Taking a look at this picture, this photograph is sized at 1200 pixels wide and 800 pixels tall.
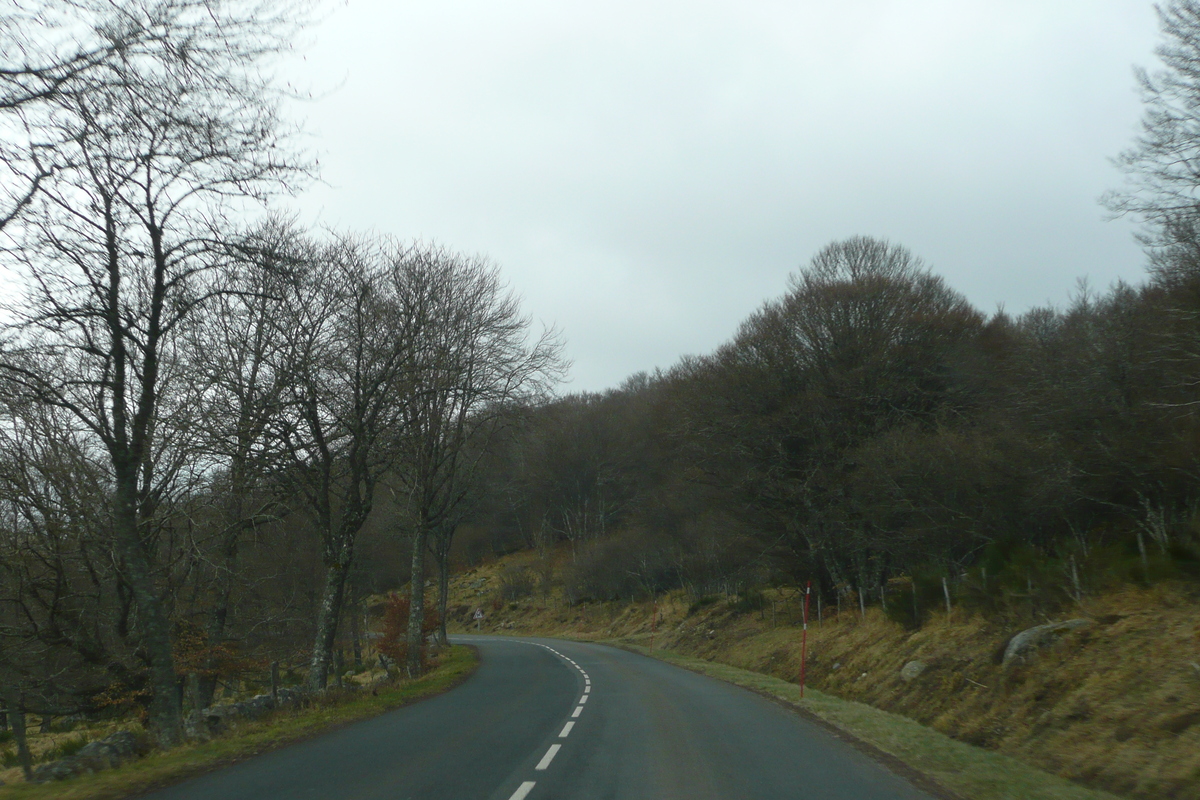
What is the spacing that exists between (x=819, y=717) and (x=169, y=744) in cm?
1061

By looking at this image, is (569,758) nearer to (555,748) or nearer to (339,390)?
(555,748)

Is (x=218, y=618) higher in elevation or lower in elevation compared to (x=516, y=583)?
higher

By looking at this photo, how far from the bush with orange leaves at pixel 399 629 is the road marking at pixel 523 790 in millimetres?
20449

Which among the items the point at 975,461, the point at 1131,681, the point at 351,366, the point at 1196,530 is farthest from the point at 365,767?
the point at 975,461

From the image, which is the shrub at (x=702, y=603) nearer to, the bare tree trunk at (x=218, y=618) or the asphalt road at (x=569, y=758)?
the asphalt road at (x=569, y=758)

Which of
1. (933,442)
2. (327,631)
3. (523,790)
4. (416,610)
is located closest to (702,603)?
(416,610)

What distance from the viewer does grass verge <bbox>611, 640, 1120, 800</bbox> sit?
8.32 metres

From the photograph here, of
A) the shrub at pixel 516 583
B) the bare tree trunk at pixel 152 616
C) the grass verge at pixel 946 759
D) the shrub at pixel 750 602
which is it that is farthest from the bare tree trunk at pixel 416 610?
the shrub at pixel 516 583

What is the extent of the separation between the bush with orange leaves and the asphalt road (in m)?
11.2

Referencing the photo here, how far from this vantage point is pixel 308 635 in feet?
100

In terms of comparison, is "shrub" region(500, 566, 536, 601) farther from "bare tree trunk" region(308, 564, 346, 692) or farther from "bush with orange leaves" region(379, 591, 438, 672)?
"bare tree trunk" region(308, 564, 346, 692)

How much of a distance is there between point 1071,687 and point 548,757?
8.02 m

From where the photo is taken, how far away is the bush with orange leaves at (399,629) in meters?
28.2

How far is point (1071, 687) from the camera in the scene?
1217 centimetres
